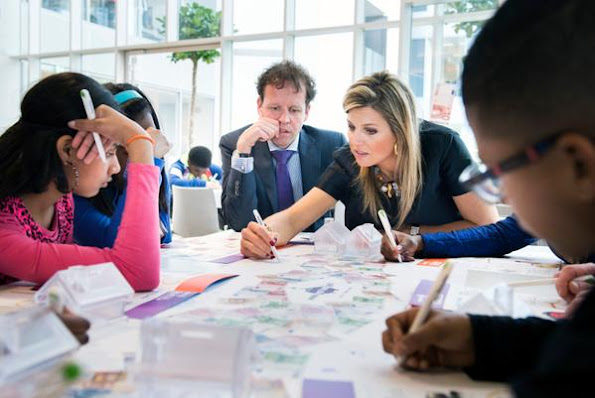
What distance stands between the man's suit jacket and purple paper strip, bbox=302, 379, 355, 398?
1977mm

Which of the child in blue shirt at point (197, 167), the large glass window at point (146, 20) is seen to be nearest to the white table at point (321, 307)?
the child in blue shirt at point (197, 167)

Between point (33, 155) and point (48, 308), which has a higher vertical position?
point (33, 155)

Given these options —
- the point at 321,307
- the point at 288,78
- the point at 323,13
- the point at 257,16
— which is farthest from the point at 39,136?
the point at 257,16

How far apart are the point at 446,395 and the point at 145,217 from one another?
2.91 ft

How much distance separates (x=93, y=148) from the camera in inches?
54.3

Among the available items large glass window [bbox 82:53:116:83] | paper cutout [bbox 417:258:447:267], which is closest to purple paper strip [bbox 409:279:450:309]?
paper cutout [bbox 417:258:447:267]

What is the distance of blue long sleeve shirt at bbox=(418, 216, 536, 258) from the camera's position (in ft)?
6.06

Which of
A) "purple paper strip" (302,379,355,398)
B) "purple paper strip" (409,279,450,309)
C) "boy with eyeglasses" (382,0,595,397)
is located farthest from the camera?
"purple paper strip" (409,279,450,309)

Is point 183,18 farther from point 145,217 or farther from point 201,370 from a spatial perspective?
point 201,370

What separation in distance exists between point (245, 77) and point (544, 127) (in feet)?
20.4

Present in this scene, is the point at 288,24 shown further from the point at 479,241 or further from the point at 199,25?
the point at 479,241

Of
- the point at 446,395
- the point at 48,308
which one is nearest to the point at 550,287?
the point at 446,395

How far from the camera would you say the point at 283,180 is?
2.83 metres

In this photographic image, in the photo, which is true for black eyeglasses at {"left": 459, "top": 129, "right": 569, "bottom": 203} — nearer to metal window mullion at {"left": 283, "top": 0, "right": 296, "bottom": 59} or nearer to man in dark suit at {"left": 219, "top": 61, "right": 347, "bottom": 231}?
man in dark suit at {"left": 219, "top": 61, "right": 347, "bottom": 231}
